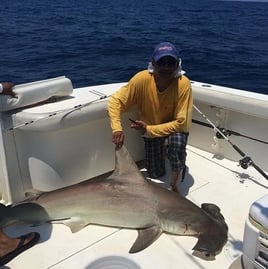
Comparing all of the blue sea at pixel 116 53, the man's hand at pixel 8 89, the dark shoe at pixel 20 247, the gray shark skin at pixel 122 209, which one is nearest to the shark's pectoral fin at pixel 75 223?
the gray shark skin at pixel 122 209

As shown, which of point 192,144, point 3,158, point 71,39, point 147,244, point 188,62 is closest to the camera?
point 147,244

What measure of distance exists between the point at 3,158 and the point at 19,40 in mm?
16201

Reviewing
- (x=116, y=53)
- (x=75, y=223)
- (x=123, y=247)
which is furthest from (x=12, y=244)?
(x=116, y=53)

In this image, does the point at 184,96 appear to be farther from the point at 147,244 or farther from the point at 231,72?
the point at 231,72

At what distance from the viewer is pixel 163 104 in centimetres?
366

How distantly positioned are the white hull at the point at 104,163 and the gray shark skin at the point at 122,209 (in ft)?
0.27

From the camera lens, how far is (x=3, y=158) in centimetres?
330

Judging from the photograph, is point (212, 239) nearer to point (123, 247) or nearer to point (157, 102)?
point (123, 247)

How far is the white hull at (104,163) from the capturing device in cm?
290

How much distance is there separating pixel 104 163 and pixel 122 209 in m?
0.83

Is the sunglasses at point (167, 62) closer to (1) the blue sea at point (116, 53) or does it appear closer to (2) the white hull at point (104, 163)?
(2) the white hull at point (104, 163)

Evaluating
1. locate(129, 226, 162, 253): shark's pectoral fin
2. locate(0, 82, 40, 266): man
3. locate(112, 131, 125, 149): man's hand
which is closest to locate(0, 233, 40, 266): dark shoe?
locate(0, 82, 40, 266): man

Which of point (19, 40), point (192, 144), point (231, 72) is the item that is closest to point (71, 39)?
point (19, 40)

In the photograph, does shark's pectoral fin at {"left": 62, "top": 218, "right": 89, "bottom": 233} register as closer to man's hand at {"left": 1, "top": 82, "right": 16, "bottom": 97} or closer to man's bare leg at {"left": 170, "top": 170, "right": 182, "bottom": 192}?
man's bare leg at {"left": 170, "top": 170, "right": 182, "bottom": 192}
